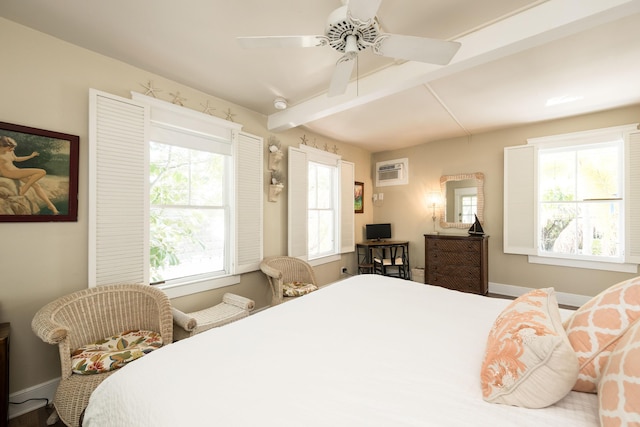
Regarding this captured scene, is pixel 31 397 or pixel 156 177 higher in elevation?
pixel 156 177

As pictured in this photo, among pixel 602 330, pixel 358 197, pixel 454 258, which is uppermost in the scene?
pixel 358 197

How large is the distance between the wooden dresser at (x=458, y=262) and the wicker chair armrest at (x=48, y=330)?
14.0ft

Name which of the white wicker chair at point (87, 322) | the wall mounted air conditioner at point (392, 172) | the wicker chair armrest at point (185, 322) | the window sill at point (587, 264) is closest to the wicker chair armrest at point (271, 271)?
the wicker chair armrest at point (185, 322)

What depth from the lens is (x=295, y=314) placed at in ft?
5.13

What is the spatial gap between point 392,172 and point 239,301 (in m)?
Answer: 3.85

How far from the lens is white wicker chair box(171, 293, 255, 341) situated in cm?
209

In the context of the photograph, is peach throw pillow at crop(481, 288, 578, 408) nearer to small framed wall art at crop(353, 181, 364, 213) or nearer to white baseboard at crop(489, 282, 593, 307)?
white baseboard at crop(489, 282, 593, 307)

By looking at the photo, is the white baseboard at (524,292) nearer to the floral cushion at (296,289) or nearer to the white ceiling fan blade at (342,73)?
the floral cushion at (296,289)

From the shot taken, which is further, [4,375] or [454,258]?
[454,258]

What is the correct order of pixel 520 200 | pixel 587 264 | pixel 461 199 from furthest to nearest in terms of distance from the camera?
pixel 461 199
pixel 520 200
pixel 587 264

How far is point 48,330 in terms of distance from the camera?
153 centimetres

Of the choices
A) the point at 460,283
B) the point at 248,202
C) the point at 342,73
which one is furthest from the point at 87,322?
the point at 460,283

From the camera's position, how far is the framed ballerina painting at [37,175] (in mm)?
1756

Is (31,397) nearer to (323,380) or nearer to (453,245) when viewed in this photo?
(323,380)
